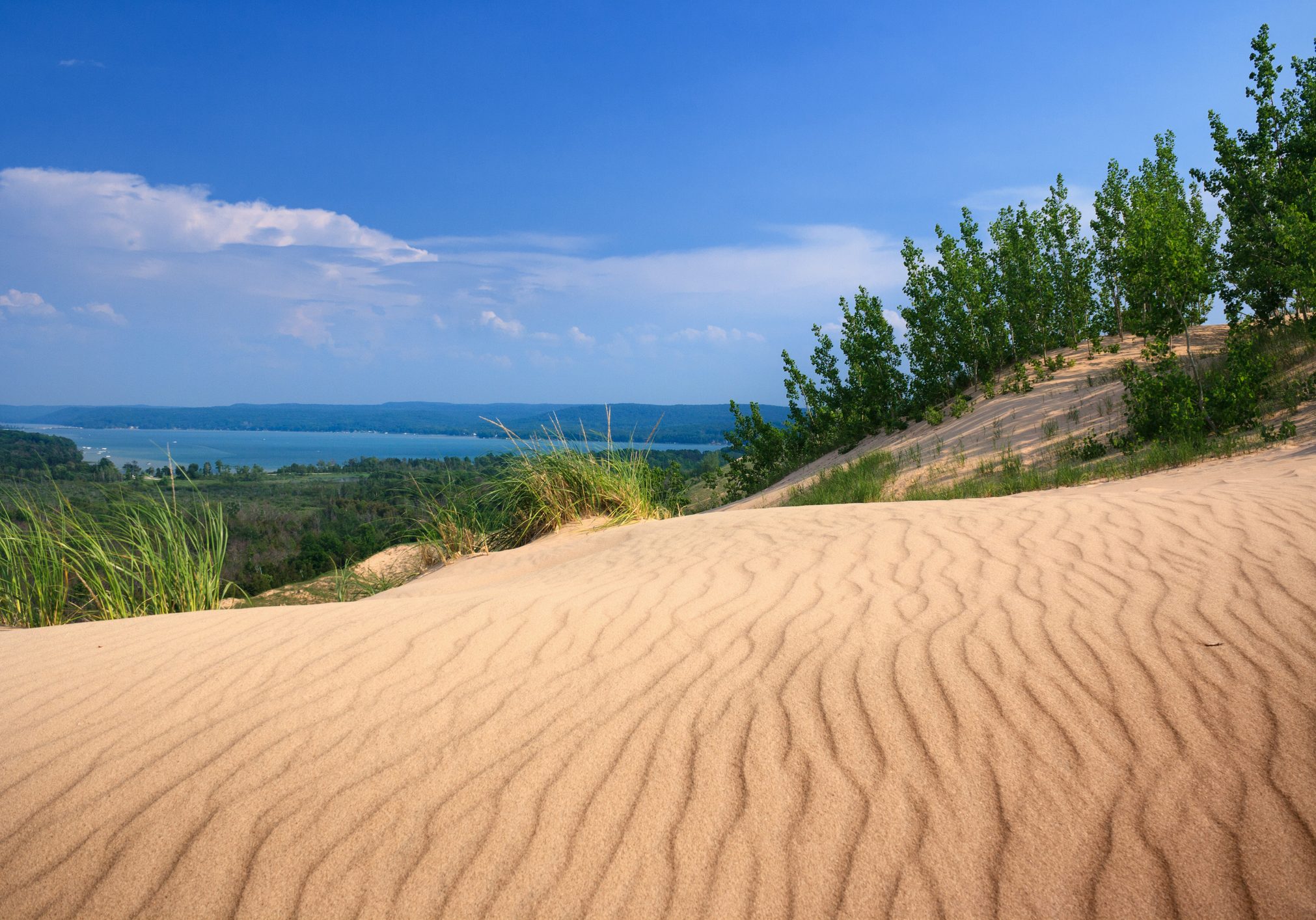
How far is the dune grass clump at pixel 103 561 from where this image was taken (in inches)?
182

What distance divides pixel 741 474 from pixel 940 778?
41.7 ft

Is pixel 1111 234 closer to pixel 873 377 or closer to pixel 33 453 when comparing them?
pixel 873 377

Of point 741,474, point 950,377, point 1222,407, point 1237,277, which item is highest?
point 1237,277

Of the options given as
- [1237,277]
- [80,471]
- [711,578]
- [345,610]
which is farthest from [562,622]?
[1237,277]

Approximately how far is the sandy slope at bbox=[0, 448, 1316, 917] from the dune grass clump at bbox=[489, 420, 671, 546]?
4633 millimetres

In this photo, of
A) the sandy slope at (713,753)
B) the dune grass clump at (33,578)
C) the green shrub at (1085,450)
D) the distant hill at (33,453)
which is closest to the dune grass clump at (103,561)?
the dune grass clump at (33,578)

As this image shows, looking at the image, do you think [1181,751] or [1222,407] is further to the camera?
[1222,407]

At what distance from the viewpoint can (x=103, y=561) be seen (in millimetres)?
4609

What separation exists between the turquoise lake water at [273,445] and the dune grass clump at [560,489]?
54 cm

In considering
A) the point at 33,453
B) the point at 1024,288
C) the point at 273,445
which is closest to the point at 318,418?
the point at 273,445

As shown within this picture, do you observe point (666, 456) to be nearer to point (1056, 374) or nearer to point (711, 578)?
point (1056, 374)

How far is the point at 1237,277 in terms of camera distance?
1067 centimetres

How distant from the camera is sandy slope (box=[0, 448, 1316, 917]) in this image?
1.60 m

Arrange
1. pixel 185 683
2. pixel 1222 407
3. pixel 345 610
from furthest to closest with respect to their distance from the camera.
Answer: pixel 1222 407 < pixel 345 610 < pixel 185 683
